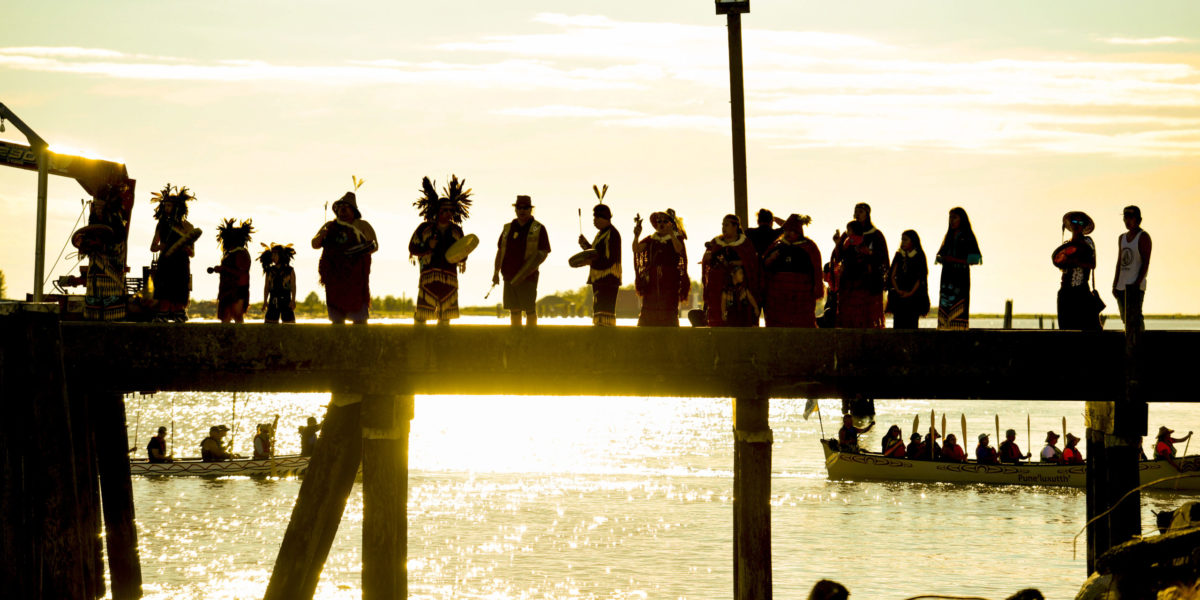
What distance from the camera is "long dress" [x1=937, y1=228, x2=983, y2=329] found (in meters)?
14.3

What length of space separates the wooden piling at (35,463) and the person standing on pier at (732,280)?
7060 millimetres

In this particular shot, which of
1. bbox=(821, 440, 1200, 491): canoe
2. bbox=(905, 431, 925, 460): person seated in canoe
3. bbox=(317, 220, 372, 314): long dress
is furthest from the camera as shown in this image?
bbox=(905, 431, 925, 460): person seated in canoe

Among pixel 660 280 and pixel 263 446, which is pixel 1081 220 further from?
pixel 263 446

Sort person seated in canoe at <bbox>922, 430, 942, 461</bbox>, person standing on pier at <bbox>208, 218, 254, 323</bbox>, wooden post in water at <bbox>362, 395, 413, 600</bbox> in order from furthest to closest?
person seated in canoe at <bbox>922, 430, 942, 461</bbox> → person standing on pier at <bbox>208, 218, 254, 323</bbox> → wooden post in water at <bbox>362, 395, 413, 600</bbox>

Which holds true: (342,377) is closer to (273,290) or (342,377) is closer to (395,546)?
(395,546)

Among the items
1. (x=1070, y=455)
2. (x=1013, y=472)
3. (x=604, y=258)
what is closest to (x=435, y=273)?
(x=604, y=258)

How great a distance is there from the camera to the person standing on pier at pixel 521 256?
46.5 feet

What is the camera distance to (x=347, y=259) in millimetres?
14641

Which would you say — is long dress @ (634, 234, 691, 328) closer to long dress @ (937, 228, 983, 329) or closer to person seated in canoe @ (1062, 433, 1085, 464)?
long dress @ (937, 228, 983, 329)

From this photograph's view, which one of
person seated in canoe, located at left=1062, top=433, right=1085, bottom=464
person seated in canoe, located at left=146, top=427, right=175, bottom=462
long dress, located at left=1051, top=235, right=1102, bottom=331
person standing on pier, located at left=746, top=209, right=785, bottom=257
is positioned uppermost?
person standing on pier, located at left=746, top=209, right=785, bottom=257

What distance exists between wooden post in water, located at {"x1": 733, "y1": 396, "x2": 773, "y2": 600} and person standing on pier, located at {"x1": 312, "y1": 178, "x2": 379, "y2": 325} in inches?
184

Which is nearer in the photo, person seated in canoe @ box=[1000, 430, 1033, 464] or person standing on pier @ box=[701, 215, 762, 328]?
person standing on pier @ box=[701, 215, 762, 328]

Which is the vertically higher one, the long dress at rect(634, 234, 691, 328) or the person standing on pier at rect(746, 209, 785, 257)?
the person standing on pier at rect(746, 209, 785, 257)

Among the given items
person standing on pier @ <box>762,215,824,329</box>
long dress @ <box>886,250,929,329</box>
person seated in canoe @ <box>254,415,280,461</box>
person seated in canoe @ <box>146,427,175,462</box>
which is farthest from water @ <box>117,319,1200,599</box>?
person standing on pier @ <box>762,215,824,329</box>
